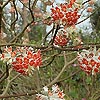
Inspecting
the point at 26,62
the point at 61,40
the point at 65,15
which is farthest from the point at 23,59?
the point at 61,40

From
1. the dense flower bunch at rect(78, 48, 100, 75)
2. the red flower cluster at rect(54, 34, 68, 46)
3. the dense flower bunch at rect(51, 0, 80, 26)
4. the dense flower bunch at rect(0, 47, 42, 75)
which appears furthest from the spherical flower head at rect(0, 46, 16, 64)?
the red flower cluster at rect(54, 34, 68, 46)

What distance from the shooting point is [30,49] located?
69.2 inches

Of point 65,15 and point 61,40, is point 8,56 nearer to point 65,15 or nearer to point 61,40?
point 65,15

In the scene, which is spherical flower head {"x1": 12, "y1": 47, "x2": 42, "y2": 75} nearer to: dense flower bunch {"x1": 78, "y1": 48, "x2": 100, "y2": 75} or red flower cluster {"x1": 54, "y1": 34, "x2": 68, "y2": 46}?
dense flower bunch {"x1": 78, "y1": 48, "x2": 100, "y2": 75}

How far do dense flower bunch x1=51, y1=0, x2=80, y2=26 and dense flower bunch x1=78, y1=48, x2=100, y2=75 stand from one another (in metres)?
0.22

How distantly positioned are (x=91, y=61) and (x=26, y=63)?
421 mm

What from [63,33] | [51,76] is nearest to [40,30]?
[51,76]

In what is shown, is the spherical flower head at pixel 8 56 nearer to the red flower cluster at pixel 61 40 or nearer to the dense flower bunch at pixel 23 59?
the dense flower bunch at pixel 23 59

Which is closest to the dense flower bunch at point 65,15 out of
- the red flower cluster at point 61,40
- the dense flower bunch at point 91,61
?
the dense flower bunch at point 91,61

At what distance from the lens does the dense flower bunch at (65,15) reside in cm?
181

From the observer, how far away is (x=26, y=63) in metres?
1.69

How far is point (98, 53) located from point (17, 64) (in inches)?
20.0

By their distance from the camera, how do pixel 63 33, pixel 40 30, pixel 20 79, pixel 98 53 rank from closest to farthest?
1. pixel 98 53
2. pixel 63 33
3. pixel 20 79
4. pixel 40 30

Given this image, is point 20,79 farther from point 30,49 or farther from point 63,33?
point 30,49
